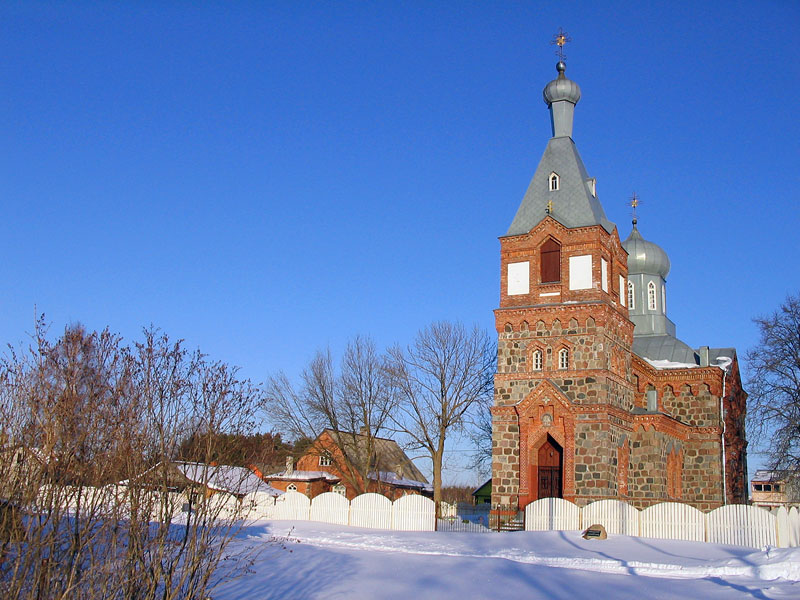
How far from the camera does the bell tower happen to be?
2947cm

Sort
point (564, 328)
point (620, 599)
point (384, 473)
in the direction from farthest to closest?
point (384, 473), point (564, 328), point (620, 599)

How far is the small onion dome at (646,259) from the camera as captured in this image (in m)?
41.7

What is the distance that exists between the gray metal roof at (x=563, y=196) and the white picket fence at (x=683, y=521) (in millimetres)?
11512

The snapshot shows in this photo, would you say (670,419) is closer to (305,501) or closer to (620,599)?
(305,501)

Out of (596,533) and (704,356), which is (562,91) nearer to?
(704,356)

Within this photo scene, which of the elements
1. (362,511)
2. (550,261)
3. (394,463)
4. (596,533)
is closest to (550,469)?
(596,533)

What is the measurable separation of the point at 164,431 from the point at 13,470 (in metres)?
2.20

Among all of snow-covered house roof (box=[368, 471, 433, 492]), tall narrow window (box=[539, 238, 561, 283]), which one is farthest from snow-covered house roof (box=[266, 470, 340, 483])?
tall narrow window (box=[539, 238, 561, 283])

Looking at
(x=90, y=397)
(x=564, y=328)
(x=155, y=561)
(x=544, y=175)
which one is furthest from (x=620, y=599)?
(x=544, y=175)

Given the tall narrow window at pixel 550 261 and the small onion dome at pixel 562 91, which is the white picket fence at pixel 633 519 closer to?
the tall narrow window at pixel 550 261

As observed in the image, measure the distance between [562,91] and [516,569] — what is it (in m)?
23.6

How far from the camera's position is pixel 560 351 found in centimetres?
3089

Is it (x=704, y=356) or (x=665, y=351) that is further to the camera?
(x=665, y=351)

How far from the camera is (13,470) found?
9617mm
